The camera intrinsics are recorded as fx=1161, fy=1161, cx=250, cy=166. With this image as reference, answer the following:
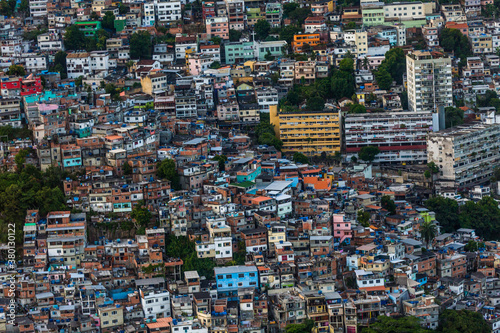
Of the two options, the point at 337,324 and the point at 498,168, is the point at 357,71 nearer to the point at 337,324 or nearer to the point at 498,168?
the point at 498,168

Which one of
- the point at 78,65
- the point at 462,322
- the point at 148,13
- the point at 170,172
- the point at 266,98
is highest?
the point at 148,13

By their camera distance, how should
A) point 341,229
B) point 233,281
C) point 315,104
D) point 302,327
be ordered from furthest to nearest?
point 315,104 → point 341,229 → point 233,281 → point 302,327

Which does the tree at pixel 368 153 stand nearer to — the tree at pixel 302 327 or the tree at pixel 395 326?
the tree at pixel 395 326

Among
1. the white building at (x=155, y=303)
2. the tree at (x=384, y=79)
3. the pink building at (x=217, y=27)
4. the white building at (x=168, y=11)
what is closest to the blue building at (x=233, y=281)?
the white building at (x=155, y=303)

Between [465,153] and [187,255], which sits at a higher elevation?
[465,153]

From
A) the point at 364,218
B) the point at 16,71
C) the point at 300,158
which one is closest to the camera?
the point at 364,218

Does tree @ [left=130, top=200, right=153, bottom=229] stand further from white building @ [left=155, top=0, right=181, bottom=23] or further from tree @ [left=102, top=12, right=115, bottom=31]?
white building @ [left=155, top=0, right=181, bottom=23]

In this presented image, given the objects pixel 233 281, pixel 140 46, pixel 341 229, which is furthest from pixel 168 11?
pixel 233 281

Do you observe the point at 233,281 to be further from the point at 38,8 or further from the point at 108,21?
the point at 38,8
